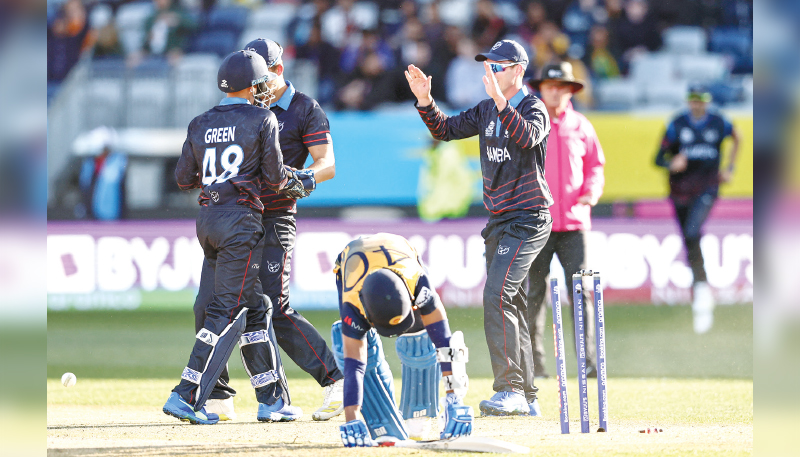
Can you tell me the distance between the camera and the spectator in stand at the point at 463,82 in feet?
42.3

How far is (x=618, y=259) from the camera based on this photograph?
10500 mm

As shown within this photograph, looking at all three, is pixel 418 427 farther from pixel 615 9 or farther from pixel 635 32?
pixel 615 9

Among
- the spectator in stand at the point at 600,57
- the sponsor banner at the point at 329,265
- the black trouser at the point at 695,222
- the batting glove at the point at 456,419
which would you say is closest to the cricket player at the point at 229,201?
the batting glove at the point at 456,419

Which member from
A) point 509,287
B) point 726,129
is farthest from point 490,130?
point 726,129

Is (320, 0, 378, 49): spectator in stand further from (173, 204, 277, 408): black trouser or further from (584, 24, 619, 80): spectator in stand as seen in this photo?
(173, 204, 277, 408): black trouser

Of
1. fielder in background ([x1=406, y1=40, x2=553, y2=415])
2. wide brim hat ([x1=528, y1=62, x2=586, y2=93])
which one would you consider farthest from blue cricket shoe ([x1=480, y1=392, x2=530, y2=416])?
wide brim hat ([x1=528, y1=62, x2=586, y2=93])

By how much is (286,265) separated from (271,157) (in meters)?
0.80

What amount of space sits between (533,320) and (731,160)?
4.07 metres

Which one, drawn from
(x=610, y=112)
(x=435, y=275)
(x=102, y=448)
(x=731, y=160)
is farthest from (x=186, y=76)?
(x=102, y=448)

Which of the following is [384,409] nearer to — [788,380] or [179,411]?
[179,411]

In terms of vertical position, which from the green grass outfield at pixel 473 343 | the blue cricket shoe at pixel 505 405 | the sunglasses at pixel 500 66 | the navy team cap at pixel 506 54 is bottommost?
the green grass outfield at pixel 473 343

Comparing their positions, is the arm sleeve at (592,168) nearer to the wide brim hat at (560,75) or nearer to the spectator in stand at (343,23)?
the wide brim hat at (560,75)

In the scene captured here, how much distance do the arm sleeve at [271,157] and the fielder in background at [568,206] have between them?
2.63m

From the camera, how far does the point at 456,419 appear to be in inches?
170
